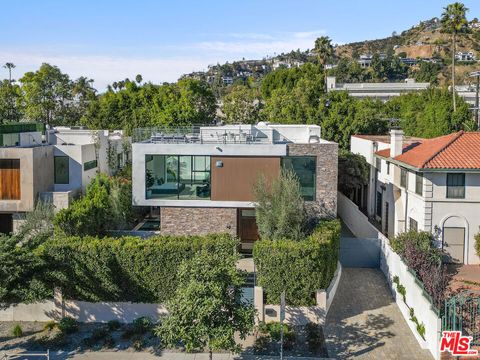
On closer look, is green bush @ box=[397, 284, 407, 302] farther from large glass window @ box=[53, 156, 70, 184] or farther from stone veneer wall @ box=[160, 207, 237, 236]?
large glass window @ box=[53, 156, 70, 184]

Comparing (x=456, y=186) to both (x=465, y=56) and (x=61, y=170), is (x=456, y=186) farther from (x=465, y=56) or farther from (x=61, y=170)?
(x=465, y=56)

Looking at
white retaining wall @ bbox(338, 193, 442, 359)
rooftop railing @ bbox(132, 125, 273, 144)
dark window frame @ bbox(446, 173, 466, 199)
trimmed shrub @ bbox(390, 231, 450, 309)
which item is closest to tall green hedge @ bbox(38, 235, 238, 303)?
white retaining wall @ bbox(338, 193, 442, 359)

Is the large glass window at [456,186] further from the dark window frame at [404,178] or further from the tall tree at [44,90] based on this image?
the tall tree at [44,90]

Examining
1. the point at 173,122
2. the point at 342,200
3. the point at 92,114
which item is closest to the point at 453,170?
the point at 342,200

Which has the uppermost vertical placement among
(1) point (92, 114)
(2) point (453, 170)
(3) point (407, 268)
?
(1) point (92, 114)

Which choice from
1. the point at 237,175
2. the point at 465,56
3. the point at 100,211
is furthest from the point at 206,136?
the point at 465,56

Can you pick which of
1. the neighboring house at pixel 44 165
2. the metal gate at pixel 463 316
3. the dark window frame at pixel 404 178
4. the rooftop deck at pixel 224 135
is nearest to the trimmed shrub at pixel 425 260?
the metal gate at pixel 463 316

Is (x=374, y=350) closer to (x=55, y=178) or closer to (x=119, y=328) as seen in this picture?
(x=119, y=328)
